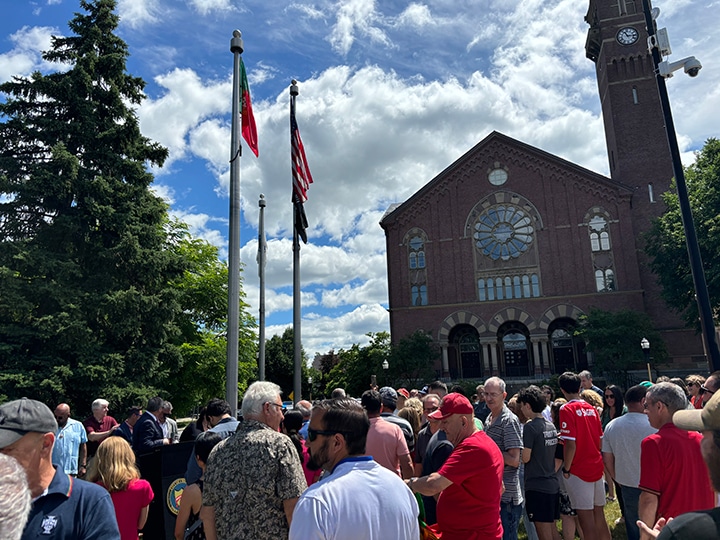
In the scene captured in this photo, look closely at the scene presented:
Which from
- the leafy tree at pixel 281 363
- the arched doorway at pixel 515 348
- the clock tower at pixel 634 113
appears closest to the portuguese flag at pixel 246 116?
the arched doorway at pixel 515 348

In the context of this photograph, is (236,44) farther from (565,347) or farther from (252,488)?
(565,347)

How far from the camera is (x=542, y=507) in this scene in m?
6.07

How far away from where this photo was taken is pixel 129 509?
4.36 m

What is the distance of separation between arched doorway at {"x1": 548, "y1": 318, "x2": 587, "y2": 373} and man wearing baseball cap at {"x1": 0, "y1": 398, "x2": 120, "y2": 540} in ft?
139

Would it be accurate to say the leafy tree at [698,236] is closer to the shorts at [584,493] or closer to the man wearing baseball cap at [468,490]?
the shorts at [584,493]

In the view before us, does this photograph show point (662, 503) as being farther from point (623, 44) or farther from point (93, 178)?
point (623, 44)

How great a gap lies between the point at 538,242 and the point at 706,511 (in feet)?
145

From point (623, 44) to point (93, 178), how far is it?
47.2m

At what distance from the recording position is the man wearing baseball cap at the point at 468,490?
3.87m

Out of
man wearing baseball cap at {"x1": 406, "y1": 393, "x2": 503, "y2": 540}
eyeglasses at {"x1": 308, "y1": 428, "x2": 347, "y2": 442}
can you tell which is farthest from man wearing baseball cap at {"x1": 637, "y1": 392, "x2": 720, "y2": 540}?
man wearing baseball cap at {"x1": 406, "y1": 393, "x2": 503, "y2": 540}

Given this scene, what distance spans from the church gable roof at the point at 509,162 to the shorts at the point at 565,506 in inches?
1589

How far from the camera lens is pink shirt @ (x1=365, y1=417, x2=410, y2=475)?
563cm

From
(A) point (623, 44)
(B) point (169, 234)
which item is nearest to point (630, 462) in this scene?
(B) point (169, 234)

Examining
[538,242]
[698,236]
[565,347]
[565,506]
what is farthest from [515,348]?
[565,506]
